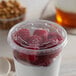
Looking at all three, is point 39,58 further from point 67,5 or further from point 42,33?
point 67,5

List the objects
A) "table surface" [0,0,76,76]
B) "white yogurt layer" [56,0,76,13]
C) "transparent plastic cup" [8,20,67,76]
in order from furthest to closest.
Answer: "white yogurt layer" [56,0,76,13]
"table surface" [0,0,76,76]
"transparent plastic cup" [8,20,67,76]

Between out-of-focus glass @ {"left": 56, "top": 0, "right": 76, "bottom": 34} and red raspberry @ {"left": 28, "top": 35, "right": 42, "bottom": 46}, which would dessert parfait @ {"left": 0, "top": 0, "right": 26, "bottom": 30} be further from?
red raspberry @ {"left": 28, "top": 35, "right": 42, "bottom": 46}

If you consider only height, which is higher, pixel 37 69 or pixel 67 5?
pixel 67 5

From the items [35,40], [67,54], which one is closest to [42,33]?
[35,40]

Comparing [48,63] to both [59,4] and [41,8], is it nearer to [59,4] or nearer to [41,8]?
[59,4]

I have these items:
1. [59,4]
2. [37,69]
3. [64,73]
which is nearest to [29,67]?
[37,69]

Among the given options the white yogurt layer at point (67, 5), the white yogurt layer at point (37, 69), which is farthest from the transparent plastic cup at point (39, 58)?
the white yogurt layer at point (67, 5)

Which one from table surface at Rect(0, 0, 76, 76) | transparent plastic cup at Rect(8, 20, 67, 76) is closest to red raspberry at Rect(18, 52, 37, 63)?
transparent plastic cup at Rect(8, 20, 67, 76)
